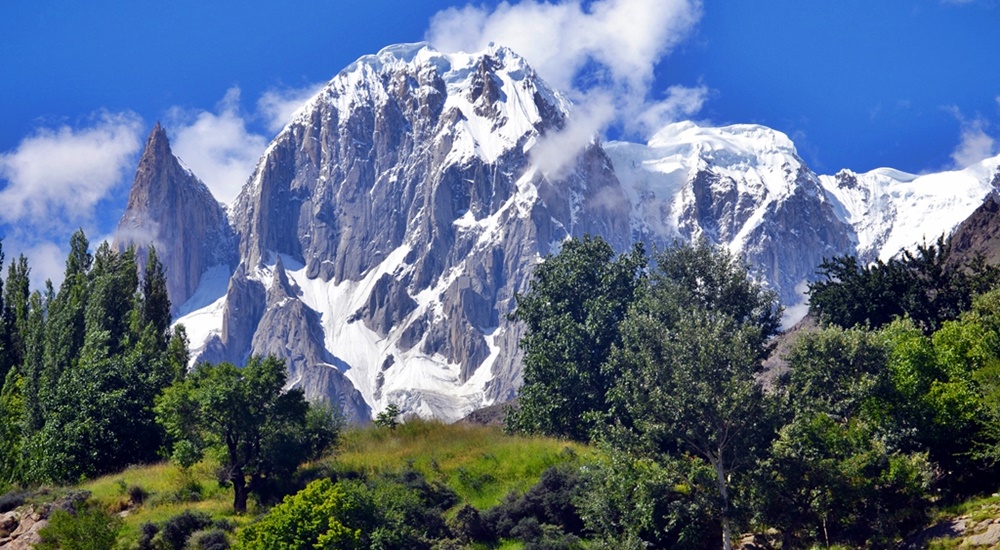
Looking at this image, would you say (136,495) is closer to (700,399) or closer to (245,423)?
(245,423)

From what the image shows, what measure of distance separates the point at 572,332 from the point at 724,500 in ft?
58.8

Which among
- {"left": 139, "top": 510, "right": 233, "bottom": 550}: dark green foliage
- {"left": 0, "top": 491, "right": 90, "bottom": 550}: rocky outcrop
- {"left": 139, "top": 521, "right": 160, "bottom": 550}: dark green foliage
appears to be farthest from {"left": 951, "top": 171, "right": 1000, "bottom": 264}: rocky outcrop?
{"left": 0, "top": 491, "right": 90, "bottom": 550}: rocky outcrop

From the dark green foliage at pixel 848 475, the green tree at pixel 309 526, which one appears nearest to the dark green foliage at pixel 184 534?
the green tree at pixel 309 526

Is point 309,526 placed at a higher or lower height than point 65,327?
lower

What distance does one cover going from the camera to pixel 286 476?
39.0 meters

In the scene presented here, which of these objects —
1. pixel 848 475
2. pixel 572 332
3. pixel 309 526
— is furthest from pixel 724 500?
pixel 572 332

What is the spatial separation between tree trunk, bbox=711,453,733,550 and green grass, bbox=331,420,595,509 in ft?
19.4

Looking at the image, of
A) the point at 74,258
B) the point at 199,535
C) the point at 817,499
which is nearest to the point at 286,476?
the point at 199,535

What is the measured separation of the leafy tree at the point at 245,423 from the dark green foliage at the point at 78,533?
5538 millimetres

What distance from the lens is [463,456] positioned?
4191 cm

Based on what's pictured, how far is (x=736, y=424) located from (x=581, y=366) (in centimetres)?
1594

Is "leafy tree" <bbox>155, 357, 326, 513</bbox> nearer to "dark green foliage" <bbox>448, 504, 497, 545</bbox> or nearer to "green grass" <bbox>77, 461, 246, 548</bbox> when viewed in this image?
"green grass" <bbox>77, 461, 246, 548</bbox>

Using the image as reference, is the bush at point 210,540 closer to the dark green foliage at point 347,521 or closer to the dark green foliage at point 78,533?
the dark green foliage at point 347,521

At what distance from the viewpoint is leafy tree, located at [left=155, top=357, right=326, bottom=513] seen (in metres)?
38.1
